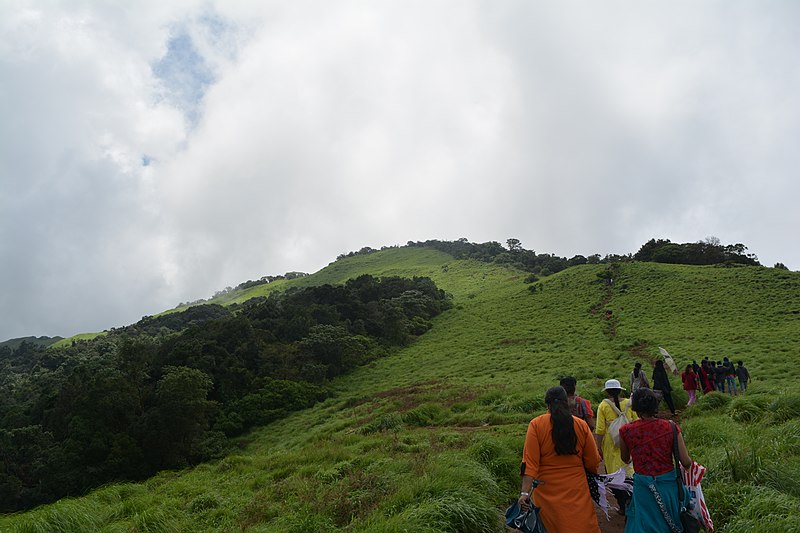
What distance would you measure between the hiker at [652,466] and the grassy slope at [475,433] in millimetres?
1303

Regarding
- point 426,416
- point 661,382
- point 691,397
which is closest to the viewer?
point 661,382

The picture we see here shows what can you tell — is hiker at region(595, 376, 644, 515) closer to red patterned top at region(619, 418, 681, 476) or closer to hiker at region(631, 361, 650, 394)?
red patterned top at region(619, 418, 681, 476)

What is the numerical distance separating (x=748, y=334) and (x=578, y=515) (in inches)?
1339

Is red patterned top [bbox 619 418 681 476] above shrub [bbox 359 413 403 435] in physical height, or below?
above

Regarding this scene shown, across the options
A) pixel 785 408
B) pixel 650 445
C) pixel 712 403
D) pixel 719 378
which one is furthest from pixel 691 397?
pixel 650 445

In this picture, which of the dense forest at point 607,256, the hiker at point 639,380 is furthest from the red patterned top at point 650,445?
the dense forest at point 607,256

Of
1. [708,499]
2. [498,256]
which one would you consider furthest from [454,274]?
[708,499]

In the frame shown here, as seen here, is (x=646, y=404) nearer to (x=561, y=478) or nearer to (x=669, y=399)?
(x=561, y=478)

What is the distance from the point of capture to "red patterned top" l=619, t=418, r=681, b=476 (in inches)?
157

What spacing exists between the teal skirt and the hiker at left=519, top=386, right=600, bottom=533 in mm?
387

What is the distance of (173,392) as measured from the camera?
26.7m

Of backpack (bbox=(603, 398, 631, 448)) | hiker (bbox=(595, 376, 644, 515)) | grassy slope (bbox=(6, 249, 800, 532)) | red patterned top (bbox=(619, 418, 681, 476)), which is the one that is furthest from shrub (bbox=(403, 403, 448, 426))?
red patterned top (bbox=(619, 418, 681, 476))

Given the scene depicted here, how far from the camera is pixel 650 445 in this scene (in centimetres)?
405

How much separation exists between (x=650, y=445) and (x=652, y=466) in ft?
0.60
